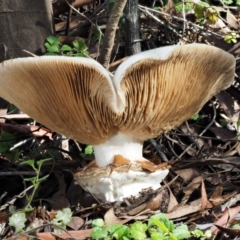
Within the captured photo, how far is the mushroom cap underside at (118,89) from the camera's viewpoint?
228cm

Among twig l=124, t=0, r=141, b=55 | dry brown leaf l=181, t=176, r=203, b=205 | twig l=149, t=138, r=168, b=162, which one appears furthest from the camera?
twig l=124, t=0, r=141, b=55

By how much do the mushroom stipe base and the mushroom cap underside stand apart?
16cm

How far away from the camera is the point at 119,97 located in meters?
2.43

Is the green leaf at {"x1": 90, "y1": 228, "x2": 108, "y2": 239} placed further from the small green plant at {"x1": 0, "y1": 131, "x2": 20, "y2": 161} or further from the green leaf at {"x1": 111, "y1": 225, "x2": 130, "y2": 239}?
the small green plant at {"x1": 0, "y1": 131, "x2": 20, "y2": 161}

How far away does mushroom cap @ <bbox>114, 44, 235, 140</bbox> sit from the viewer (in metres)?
2.31

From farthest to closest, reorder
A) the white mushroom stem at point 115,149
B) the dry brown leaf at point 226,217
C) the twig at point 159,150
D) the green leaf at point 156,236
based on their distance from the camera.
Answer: the twig at point 159,150, the white mushroom stem at point 115,149, the dry brown leaf at point 226,217, the green leaf at point 156,236

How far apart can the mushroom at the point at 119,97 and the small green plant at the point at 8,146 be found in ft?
2.23

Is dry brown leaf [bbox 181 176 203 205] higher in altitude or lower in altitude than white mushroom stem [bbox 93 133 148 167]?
lower

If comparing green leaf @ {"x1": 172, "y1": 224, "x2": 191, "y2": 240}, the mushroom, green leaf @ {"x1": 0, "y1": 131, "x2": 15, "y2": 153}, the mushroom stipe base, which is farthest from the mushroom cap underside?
green leaf @ {"x1": 0, "y1": 131, "x2": 15, "y2": 153}

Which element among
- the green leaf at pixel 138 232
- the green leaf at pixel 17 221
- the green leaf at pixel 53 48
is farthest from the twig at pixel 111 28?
the green leaf at pixel 138 232

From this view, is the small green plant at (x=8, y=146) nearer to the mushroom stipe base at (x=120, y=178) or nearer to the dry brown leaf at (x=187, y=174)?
Result: the mushroom stipe base at (x=120, y=178)

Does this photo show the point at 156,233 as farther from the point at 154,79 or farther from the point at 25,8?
the point at 25,8

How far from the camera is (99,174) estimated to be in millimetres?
2686

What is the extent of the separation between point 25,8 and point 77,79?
126cm
